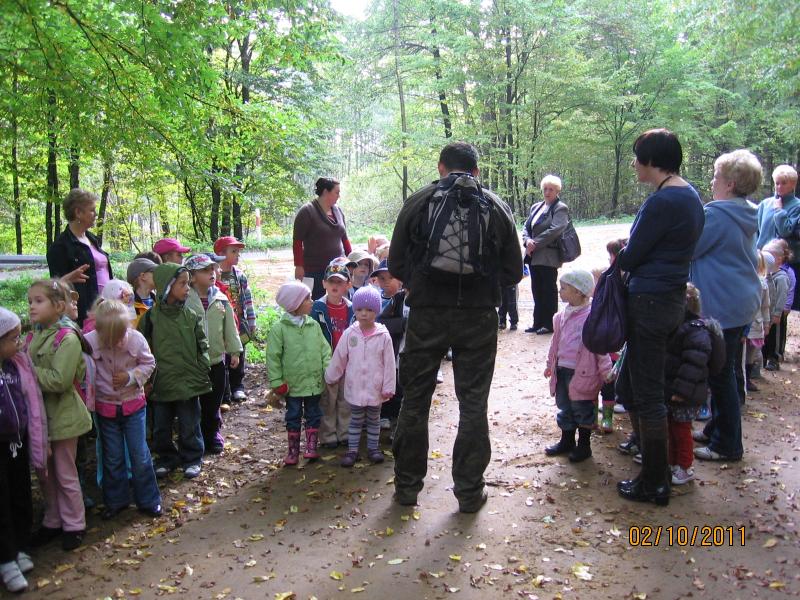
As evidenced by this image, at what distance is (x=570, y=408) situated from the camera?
176 inches

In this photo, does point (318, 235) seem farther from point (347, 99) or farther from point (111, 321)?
point (347, 99)

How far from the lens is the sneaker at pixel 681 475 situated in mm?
3969

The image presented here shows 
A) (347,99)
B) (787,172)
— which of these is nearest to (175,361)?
(787,172)

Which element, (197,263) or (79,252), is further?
(79,252)

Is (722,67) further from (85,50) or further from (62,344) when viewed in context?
(62,344)

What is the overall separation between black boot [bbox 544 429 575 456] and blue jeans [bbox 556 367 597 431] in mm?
49

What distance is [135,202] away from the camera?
15625 mm

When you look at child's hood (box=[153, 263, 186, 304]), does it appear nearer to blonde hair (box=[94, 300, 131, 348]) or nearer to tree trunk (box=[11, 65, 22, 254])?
blonde hair (box=[94, 300, 131, 348])

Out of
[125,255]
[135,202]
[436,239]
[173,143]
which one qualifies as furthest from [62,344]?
[125,255]

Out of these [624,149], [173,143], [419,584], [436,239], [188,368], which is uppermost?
[624,149]

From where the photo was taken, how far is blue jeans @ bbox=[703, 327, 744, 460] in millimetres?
4211

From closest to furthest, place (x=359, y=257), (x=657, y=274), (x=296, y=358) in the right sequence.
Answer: (x=657, y=274)
(x=296, y=358)
(x=359, y=257)

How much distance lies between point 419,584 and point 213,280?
3223 millimetres

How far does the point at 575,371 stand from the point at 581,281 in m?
0.67
